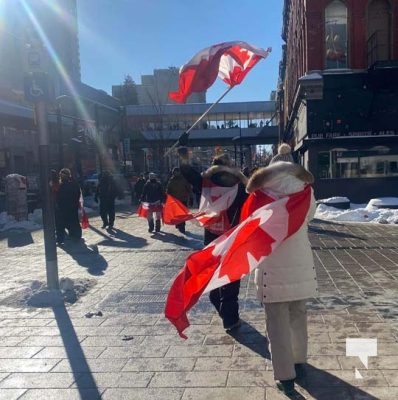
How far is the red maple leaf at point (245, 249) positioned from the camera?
3982mm

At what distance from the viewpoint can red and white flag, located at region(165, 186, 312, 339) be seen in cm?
397

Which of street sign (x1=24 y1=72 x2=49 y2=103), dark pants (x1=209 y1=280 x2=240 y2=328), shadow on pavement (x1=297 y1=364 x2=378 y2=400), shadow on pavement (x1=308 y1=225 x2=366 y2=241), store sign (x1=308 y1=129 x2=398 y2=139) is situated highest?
street sign (x1=24 y1=72 x2=49 y2=103)

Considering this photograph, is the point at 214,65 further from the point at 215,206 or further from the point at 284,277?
the point at 284,277

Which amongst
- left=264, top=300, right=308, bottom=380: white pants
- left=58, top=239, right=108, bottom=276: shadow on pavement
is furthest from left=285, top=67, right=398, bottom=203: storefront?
left=264, top=300, right=308, bottom=380: white pants

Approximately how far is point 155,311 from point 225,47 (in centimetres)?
354

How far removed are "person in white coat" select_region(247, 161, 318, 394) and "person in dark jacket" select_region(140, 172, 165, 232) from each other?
10.4 m

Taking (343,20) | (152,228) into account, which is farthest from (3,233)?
(343,20)

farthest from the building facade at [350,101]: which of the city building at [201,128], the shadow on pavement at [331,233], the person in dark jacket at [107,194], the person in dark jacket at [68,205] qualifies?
the city building at [201,128]

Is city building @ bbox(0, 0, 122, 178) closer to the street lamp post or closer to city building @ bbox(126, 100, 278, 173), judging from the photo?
city building @ bbox(126, 100, 278, 173)

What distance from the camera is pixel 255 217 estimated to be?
13.5 feet

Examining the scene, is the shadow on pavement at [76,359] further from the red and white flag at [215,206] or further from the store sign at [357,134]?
the store sign at [357,134]

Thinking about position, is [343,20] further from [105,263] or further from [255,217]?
[255,217]

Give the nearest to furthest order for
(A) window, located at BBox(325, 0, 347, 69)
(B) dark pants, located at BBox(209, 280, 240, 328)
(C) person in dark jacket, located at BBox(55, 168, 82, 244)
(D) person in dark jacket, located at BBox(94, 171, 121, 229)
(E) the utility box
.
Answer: (B) dark pants, located at BBox(209, 280, 240, 328) < (C) person in dark jacket, located at BBox(55, 168, 82, 244) < (D) person in dark jacket, located at BBox(94, 171, 121, 229) < (E) the utility box < (A) window, located at BBox(325, 0, 347, 69)

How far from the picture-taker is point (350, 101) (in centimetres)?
2267
